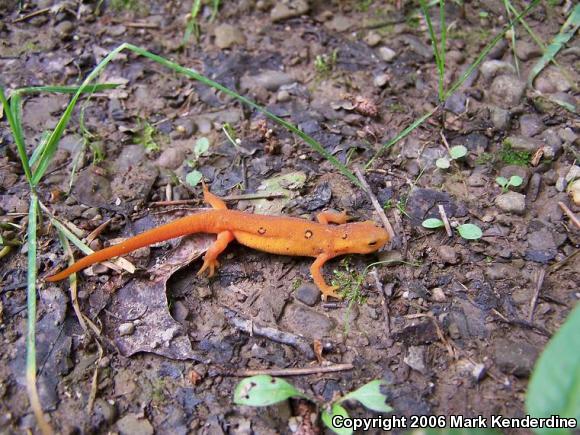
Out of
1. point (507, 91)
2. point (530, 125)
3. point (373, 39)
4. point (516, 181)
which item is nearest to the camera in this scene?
point (516, 181)

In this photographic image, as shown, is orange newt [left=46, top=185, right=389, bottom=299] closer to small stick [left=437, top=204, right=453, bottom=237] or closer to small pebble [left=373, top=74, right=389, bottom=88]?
small stick [left=437, top=204, right=453, bottom=237]

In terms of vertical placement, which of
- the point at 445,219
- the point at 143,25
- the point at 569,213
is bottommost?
the point at 445,219

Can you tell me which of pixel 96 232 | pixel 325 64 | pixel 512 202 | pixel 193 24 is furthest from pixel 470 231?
pixel 193 24

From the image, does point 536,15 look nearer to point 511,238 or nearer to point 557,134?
point 557,134

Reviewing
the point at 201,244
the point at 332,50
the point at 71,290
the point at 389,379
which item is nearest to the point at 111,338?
the point at 71,290

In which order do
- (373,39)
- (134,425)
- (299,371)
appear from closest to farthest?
(134,425) < (299,371) < (373,39)

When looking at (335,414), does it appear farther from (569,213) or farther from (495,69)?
(495,69)
